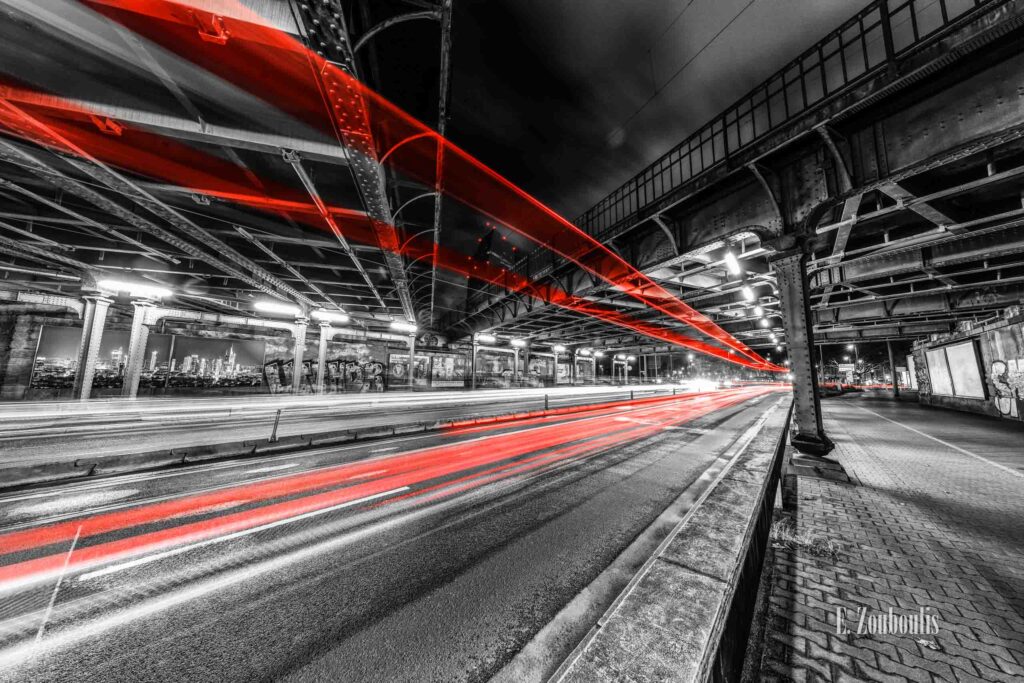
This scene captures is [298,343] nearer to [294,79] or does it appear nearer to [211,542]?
[294,79]

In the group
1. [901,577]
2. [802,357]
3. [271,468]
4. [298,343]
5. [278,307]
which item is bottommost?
[901,577]

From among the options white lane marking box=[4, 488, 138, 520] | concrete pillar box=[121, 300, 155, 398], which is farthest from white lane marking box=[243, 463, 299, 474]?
concrete pillar box=[121, 300, 155, 398]

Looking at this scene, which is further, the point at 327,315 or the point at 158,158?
the point at 327,315

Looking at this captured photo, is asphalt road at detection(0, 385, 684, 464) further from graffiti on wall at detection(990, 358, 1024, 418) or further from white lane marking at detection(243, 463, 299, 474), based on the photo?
graffiti on wall at detection(990, 358, 1024, 418)

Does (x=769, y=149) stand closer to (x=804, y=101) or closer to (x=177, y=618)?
(x=804, y=101)

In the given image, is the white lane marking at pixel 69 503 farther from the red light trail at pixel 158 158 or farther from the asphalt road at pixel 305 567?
the red light trail at pixel 158 158

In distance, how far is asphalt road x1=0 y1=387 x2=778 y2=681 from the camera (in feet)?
6.97

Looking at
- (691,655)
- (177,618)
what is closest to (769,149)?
(691,655)

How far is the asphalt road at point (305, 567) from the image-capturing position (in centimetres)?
212

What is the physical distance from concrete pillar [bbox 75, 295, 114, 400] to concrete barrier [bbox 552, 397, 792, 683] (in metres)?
27.2

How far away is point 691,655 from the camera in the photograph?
5.64 feet

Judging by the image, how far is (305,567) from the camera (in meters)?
3.13

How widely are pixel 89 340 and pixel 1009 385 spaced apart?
44731mm

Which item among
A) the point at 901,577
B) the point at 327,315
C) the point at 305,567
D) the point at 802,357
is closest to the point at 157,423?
the point at 327,315
